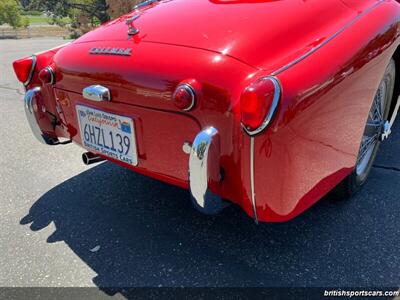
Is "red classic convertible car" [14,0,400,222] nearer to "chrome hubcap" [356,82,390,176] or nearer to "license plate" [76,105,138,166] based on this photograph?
"license plate" [76,105,138,166]

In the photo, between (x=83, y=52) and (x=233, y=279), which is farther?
(x=83, y=52)

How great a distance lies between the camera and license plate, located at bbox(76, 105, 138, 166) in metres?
1.95

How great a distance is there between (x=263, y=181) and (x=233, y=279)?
2.09 feet

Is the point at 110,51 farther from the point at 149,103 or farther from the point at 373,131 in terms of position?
the point at 373,131

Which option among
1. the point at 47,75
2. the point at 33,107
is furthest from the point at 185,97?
the point at 33,107

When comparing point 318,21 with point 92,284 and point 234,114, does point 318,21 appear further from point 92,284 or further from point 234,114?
point 92,284

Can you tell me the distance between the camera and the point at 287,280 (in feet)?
6.17

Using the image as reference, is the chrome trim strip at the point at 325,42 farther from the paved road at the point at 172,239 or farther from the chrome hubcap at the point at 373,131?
the paved road at the point at 172,239

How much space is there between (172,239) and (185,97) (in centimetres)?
96

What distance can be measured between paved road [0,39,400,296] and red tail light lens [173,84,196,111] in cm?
89

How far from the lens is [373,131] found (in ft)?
8.73

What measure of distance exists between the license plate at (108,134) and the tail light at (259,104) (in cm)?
68

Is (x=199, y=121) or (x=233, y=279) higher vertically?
(x=199, y=121)

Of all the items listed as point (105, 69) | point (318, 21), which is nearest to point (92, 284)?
point (105, 69)
